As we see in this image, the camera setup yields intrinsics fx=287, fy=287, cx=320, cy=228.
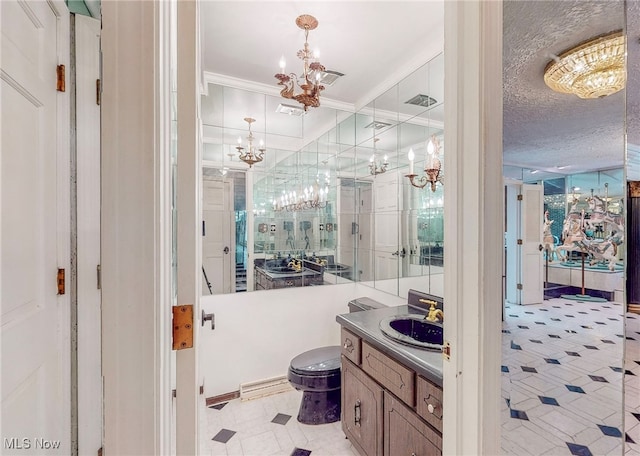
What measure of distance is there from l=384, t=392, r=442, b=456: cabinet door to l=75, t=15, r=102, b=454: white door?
1.37 m

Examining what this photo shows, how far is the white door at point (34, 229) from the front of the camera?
88 centimetres

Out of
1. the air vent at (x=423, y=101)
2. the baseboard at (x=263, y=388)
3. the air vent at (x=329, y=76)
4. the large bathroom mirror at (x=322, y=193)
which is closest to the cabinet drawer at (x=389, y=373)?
the large bathroom mirror at (x=322, y=193)

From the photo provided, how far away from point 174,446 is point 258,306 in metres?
2.03

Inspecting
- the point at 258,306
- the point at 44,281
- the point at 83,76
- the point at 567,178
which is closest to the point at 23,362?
the point at 44,281

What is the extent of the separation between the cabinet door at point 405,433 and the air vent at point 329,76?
236 cm

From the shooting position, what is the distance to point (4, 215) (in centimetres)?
87

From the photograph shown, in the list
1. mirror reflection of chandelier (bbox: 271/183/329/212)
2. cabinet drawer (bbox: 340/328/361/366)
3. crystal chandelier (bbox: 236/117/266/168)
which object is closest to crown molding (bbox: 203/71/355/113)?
crystal chandelier (bbox: 236/117/266/168)

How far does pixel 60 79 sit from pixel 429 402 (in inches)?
79.9

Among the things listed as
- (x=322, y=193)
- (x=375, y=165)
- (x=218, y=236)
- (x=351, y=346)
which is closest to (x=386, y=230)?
(x=375, y=165)

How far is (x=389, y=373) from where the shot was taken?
144 centimetres

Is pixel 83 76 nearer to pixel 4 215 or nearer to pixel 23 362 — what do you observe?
pixel 4 215

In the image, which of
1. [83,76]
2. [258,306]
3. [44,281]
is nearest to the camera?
[44,281]

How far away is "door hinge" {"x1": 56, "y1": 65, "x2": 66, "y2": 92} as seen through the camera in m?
1.17

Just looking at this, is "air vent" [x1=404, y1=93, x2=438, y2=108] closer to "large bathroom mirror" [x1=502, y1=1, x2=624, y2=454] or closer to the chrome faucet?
"large bathroom mirror" [x1=502, y1=1, x2=624, y2=454]
